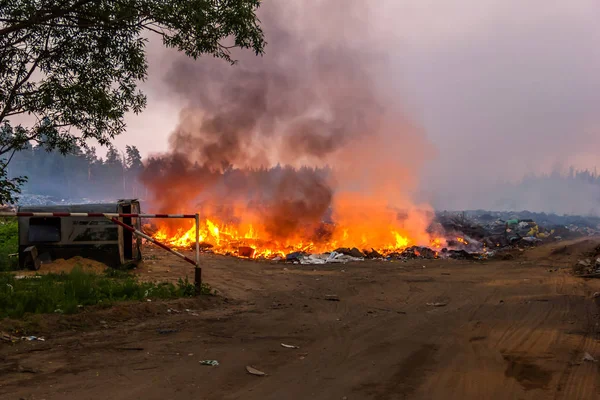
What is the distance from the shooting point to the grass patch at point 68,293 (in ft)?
20.0

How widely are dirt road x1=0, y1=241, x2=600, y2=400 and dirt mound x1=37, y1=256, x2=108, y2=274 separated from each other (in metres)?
3.41

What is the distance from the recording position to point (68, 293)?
6.75 meters

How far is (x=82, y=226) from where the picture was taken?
10875mm

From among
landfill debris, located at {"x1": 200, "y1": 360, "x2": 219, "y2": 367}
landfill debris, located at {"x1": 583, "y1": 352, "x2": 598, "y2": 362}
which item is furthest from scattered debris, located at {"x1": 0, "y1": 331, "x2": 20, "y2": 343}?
landfill debris, located at {"x1": 583, "y1": 352, "x2": 598, "y2": 362}

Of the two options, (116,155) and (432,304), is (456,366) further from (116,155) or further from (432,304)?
(116,155)

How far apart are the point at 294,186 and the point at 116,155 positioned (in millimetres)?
77720

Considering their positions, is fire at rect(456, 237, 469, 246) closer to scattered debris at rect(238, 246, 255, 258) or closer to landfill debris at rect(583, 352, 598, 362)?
scattered debris at rect(238, 246, 255, 258)

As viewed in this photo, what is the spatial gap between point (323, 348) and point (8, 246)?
1412 centimetres

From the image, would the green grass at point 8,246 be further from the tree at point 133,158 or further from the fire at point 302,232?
the tree at point 133,158

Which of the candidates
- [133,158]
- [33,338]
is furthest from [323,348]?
[133,158]

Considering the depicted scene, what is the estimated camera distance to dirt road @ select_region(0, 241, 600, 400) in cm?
377

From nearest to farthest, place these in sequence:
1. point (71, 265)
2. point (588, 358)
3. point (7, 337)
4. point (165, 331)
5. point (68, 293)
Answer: point (588, 358)
point (7, 337)
point (165, 331)
point (68, 293)
point (71, 265)

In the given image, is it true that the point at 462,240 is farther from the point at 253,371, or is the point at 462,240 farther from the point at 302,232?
the point at 253,371

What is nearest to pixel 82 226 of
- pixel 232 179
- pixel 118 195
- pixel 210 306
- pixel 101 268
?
pixel 101 268
